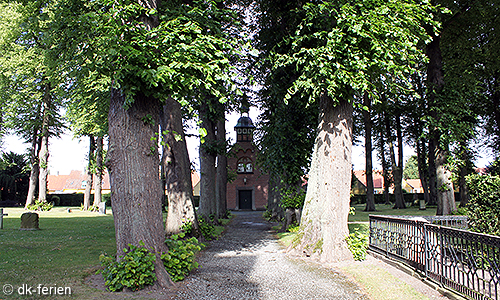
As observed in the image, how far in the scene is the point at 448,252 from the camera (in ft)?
18.3

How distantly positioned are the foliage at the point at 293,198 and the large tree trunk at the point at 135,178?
8280 mm

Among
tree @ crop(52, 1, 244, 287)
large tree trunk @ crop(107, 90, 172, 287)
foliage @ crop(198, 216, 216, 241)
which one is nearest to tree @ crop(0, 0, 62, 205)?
foliage @ crop(198, 216, 216, 241)

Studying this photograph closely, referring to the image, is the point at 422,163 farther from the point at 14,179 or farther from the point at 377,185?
the point at 377,185

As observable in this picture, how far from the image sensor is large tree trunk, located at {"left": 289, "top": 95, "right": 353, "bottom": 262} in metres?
8.12

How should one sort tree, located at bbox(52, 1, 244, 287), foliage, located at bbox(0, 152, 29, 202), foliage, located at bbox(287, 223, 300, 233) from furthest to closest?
foliage, located at bbox(0, 152, 29, 202) < foliage, located at bbox(287, 223, 300, 233) < tree, located at bbox(52, 1, 244, 287)

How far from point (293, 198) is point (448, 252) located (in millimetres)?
8341

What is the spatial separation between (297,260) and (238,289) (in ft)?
9.21

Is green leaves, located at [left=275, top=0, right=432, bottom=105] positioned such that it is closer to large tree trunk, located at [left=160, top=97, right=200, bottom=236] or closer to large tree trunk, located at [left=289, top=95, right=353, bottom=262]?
large tree trunk, located at [left=289, top=95, right=353, bottom=262]

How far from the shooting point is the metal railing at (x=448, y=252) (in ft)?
14.7

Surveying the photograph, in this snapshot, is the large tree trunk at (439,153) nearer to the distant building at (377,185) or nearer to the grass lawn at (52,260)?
the grass lawn at (52,260)

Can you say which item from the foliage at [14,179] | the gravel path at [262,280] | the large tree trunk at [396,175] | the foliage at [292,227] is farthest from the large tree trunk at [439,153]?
the foliage at [14,179]

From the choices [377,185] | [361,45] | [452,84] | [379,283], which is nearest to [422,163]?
[452,84]

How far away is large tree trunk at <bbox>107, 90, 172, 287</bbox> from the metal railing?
4790 millimetres

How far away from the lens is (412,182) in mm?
87125
